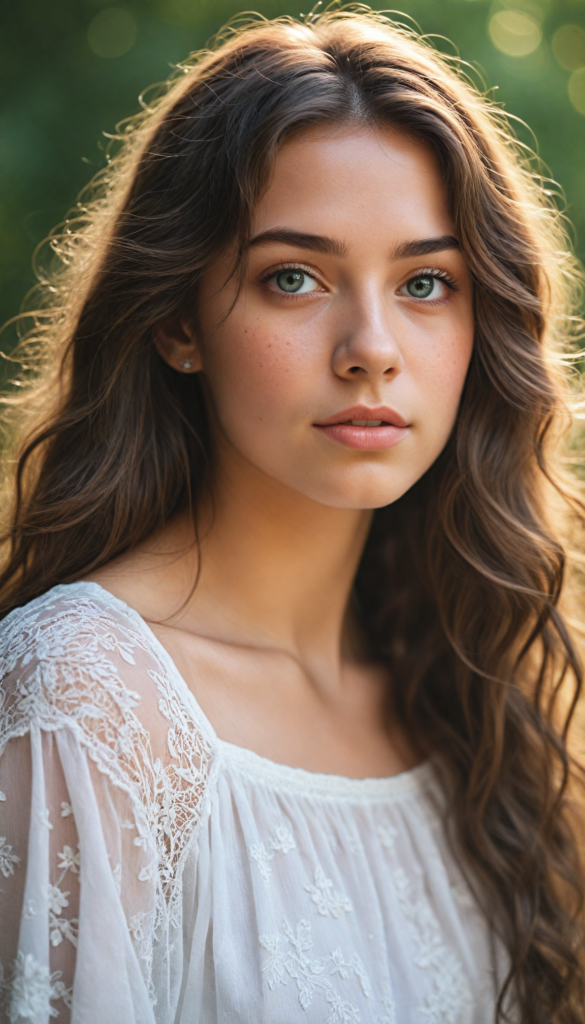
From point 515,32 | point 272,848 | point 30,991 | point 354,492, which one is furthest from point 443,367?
point 515,32

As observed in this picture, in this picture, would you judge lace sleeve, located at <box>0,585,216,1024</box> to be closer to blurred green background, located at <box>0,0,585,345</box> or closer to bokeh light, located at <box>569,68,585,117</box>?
blurred green background, located at <box>0,0,585,345</box>

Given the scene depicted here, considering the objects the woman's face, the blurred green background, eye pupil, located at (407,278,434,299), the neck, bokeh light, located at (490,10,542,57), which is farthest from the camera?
bokeh light, located at (490,10,542,57)

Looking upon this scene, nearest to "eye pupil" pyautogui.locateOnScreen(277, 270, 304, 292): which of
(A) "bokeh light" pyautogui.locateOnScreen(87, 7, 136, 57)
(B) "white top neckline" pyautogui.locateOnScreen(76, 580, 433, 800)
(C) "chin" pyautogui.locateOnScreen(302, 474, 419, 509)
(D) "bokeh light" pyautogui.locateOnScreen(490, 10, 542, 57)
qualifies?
(C) "chin" pyautogui.locateOnScreen(302, 474, 419, 509)

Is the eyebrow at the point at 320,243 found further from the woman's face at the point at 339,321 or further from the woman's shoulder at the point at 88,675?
the woman's shoulder at the point at 88,675

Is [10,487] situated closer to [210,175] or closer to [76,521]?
[76,521]

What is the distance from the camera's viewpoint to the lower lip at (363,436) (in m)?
1.60

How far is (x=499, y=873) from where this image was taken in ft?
6.29

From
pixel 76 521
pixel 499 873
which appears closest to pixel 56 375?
pixel 76 521

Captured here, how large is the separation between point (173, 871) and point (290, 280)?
40.6 inches

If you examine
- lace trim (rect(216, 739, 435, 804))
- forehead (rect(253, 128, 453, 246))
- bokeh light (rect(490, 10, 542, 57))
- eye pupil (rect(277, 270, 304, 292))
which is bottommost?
lace trim (rect(216, 739, 435, 804))

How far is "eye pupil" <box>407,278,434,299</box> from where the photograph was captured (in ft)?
5.49

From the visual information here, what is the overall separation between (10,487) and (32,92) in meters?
1.29

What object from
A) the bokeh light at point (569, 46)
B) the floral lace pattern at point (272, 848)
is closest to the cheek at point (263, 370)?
the floral lace pattern at point (272, 848)

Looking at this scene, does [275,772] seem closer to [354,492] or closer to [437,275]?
[354,492]
